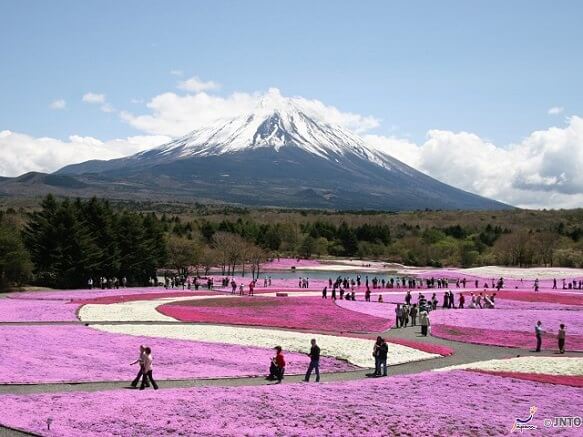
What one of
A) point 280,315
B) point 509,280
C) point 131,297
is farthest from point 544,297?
point 131,297

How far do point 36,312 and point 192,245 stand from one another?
6058 centimetres

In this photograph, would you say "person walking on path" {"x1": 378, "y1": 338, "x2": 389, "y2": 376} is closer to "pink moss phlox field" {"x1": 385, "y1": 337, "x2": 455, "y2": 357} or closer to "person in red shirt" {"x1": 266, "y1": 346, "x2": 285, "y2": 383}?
"person in red shirt" {"x1": 266, "y1": 346, "x2": 285, "y2": 383}

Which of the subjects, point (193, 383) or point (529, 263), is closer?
point (193, 383)

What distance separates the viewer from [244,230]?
157 m

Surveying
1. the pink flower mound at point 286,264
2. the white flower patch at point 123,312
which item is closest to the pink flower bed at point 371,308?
the white flower patch at point 123,312

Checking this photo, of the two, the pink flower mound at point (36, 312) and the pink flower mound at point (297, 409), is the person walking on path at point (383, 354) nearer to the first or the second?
the pink flower mound at point (297, 409)

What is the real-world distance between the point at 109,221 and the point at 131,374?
63452 millimetres

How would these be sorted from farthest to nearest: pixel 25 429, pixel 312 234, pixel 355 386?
pixel 312 234 < pixel 355 386 < pixel 25 429

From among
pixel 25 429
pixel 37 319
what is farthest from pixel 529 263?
pixel 25 429

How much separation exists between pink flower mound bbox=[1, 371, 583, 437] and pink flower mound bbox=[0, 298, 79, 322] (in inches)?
906

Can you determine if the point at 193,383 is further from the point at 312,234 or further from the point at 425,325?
the point at 312,234

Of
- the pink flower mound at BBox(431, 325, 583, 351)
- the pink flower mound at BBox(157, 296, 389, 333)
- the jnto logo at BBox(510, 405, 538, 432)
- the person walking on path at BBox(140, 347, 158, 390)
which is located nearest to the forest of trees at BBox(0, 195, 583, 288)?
the pink flower mound at BBox(157, 296, 389, 333)

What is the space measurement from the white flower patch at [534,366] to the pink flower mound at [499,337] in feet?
19.9

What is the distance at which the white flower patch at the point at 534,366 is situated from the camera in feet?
102
